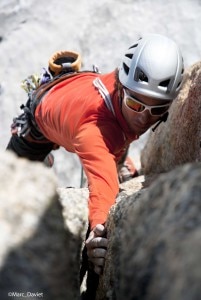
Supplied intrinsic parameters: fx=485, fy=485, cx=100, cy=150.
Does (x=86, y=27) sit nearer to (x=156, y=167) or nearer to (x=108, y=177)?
(x=156, y=167)

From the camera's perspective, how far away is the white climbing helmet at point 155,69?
3783 millimetres

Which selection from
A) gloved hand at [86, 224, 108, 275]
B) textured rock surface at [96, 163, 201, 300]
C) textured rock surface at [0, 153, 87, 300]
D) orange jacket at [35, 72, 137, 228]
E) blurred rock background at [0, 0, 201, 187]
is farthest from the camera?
blurred rock background at [0, 0, 201, 187]

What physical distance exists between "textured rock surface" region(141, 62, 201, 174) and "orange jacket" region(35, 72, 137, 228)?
0.81 meters

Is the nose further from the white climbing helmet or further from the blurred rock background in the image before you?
the blurred rock background

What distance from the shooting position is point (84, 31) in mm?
10211

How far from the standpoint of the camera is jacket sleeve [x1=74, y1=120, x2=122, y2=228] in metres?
2.98

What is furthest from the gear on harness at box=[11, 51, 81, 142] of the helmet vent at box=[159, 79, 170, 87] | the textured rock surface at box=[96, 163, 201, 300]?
the textured rock surface at box=[96, 163, 201, 300]

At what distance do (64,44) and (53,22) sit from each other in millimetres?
652

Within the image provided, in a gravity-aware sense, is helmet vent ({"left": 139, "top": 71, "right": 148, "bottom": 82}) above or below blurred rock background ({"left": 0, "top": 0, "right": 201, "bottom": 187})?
above

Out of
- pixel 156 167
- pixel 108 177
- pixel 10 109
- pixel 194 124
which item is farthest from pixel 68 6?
pixel 108 177

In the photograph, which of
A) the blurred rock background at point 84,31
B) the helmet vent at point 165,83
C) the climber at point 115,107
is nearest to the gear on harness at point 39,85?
the climber at point 115,107

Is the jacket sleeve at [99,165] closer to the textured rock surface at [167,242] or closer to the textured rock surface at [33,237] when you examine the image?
the textured rock surface at [33,237]

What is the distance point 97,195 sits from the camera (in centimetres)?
306

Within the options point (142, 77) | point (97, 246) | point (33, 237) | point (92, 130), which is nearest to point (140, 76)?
point (142, 77)
